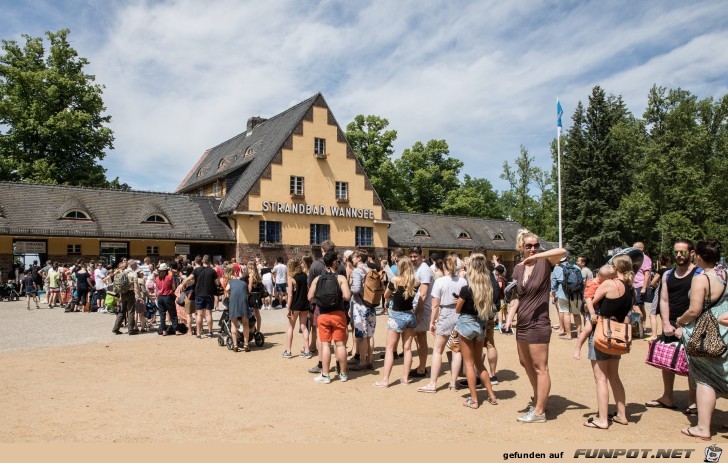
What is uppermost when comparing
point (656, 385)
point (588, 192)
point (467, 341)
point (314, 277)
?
point (588, 192)

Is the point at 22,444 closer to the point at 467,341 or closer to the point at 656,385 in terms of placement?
the point at 467,341

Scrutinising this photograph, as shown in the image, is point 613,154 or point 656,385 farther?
point 613,154

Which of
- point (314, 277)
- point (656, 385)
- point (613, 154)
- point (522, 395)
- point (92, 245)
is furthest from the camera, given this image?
point (613, 154)

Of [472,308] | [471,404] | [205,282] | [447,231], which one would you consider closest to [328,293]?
[472,308]

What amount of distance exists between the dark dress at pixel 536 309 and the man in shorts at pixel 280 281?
48.6 ft

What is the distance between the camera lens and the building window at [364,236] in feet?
115

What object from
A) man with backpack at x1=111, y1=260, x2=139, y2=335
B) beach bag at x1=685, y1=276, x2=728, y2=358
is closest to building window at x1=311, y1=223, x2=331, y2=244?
man with backpack at x1=111, y1=260, x2=139, y2=335

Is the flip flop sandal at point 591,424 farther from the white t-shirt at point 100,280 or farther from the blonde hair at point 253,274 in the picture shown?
the white t-shirt at point 100,280

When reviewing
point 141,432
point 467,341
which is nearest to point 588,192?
point 467,341

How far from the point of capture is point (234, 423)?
6.08m

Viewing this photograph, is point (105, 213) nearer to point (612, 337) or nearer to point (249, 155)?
point (249, 155)

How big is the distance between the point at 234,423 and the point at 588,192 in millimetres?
41900

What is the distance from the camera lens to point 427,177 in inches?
2018

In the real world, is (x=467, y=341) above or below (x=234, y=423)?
above
